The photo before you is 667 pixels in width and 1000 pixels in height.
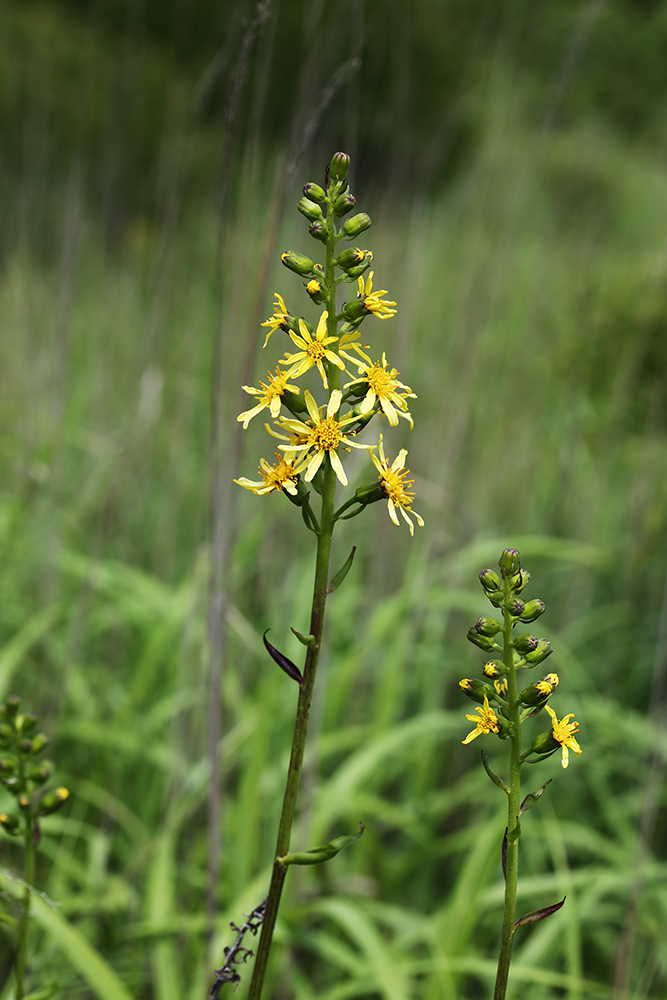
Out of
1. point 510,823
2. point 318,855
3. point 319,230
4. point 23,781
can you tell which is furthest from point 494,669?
point 23,781

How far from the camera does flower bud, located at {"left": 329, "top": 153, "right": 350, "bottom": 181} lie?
0.89 meters

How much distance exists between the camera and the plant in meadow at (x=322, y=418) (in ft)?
2.78

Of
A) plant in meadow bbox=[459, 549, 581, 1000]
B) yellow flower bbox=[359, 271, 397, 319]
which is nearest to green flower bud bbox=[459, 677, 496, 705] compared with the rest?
plant in meadow bbox=[459, 549, 581, 1000]

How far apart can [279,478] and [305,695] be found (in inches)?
10.4

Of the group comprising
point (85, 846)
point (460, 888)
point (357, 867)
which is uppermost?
point (460, 888)

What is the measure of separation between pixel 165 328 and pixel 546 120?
250cm

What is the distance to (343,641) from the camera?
12.9 feet

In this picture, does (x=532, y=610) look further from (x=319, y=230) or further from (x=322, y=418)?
(x=319, y=230)

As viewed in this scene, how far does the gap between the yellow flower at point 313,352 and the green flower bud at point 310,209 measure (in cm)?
12

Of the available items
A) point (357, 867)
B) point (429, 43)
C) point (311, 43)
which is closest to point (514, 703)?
point (311, 43)

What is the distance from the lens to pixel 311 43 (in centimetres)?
189

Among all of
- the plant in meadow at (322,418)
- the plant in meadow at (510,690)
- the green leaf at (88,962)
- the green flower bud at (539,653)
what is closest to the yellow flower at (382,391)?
the plant in meadow at (322,418)

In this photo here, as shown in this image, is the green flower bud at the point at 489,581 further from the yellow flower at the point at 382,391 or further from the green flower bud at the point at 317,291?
the green flower bud at the point at 317,291

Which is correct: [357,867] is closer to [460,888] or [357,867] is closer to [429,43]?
[460,888]
